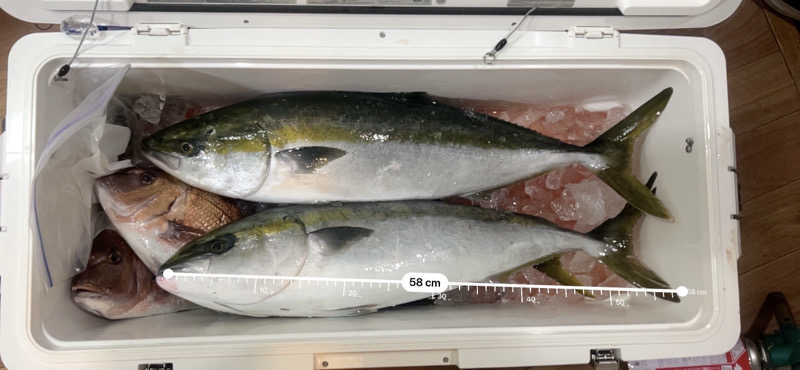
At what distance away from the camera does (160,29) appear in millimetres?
963

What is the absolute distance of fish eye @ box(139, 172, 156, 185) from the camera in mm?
1062

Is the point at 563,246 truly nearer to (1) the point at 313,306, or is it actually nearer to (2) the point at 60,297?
(1) the point at 313,306

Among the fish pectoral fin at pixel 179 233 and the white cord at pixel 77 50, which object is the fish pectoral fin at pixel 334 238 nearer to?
the fish pectoral fin at pixel 179 233

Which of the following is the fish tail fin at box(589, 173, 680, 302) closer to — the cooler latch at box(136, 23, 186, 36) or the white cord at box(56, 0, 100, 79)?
the cooler latch at box(136, 23, 186, 36)

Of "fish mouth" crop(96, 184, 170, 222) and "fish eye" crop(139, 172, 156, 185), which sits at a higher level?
"fish eye" crop(139, 172, 156, 185)

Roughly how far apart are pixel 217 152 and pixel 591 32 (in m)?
0.84

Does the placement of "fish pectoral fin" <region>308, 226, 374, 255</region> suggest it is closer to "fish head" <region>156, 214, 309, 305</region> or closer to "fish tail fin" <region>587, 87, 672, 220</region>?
"fish head" <region>156, 214, 309, 305</region>

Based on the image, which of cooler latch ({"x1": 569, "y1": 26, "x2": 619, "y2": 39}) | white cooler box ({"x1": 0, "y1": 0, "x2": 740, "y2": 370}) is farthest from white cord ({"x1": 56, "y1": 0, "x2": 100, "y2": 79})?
cooler latch ({"x1": 569, "y1": 26, "x2": 619, "y2": 39})

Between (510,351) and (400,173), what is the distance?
1.41 feet

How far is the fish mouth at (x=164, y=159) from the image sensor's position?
1.01 metres

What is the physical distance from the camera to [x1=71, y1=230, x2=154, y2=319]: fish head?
1.02 m

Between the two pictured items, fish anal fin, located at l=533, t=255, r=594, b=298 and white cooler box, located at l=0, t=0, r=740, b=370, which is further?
fish anal fin, located at l=533, t=255, r=594, b=298
